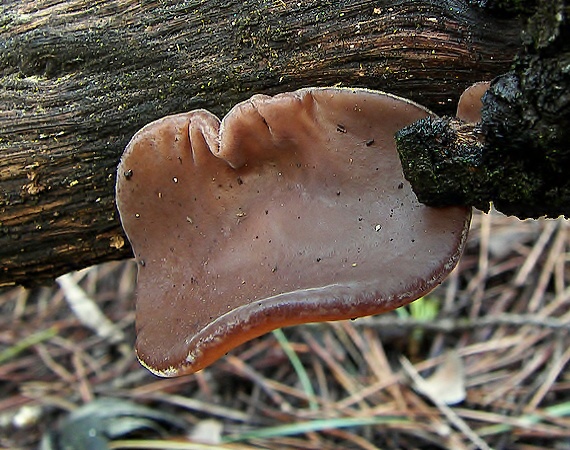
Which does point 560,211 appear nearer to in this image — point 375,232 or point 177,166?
point 375,232

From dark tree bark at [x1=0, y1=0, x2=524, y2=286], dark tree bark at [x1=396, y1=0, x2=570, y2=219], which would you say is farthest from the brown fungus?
dark tree bark at [x1=0, y1=0, x2=524, y2=286]

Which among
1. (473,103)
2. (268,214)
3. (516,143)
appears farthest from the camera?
(268,214)

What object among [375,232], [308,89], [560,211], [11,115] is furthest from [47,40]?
[560,211]

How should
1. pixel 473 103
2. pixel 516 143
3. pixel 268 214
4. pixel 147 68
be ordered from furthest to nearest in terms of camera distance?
1. pixel 147 68
2. pixel 268 214
3. pixel 473 103
4. pixel 516 143

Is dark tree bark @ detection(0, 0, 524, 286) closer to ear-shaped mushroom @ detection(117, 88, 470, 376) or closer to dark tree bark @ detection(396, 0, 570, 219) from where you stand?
ear-shaped mushroom @ detection(117, 88, 470, 376)

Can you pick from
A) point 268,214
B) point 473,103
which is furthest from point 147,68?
point 473,103

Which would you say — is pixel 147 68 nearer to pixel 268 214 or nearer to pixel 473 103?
pixel 268 214
